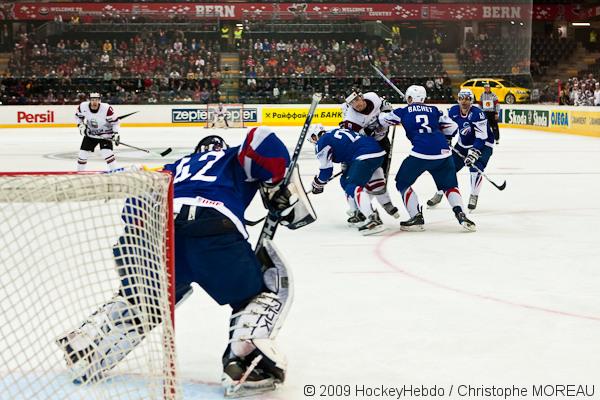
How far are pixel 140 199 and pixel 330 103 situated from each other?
22830 mm

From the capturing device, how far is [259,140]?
3.11 m

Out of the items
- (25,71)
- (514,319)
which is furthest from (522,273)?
(25,71)

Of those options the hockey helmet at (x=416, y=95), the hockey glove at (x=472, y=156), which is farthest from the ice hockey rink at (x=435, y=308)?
the hockey helmet at (x=416, y=95)

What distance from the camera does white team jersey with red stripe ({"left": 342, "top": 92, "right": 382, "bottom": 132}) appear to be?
24.3 ft

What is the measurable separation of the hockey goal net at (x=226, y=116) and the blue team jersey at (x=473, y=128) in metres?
16.1

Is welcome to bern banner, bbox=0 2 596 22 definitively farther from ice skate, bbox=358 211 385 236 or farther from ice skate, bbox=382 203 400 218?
ice skate, bbox=358 211 385 236

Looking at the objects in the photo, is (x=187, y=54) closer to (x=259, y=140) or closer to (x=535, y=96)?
(x=535, y=96)

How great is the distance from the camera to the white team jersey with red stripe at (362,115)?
7.42m

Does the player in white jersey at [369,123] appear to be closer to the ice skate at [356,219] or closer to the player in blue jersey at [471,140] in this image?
the ice skate at [356,219]

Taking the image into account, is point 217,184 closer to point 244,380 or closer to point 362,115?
point 244,380

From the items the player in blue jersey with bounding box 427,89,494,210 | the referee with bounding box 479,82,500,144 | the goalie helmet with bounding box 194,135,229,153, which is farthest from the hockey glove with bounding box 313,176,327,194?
the referee with bounding box 479,82,500,144

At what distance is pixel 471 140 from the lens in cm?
865

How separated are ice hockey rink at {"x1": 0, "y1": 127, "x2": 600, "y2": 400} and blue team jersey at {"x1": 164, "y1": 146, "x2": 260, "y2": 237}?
2.15 ft

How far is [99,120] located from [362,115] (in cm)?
494
